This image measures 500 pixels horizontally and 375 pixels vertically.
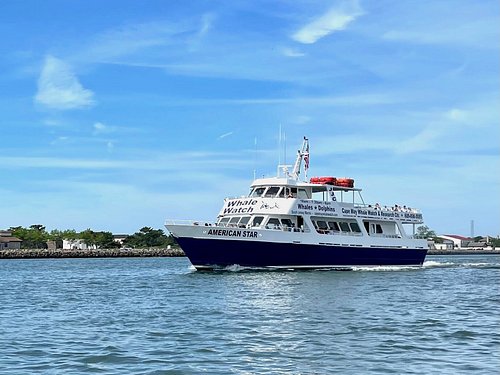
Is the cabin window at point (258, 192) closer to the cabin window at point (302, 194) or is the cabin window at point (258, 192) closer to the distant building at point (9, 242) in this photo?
the cabin window at point (302, 194)

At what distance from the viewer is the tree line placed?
13400 cm

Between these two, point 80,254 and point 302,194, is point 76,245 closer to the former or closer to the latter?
point 80,254

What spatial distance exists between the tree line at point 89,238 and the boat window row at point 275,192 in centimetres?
8727

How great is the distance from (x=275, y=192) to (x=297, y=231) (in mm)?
2884

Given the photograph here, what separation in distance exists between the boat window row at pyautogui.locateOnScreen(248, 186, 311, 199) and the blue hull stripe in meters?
3.34

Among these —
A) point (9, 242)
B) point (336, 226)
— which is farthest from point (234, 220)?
point (9, 242)

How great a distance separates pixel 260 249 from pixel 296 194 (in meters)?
5.37

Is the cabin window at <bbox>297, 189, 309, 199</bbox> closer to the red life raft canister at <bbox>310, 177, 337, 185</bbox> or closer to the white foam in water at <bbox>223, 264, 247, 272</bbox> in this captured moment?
the red life raft canister at <bbox>310, 177, 337, 185</bbox>

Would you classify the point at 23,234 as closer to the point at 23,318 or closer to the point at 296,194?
the point at 296,194

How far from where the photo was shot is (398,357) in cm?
1404

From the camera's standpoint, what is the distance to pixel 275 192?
1670 inches

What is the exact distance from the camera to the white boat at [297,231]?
38.4 meters

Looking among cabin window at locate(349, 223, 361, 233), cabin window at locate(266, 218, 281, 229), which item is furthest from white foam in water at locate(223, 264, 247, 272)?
cabin window at locate(349, 223, 361, 233)

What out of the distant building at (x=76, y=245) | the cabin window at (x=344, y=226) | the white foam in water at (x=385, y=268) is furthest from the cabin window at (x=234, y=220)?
the distant building at (x=76, y=245)
